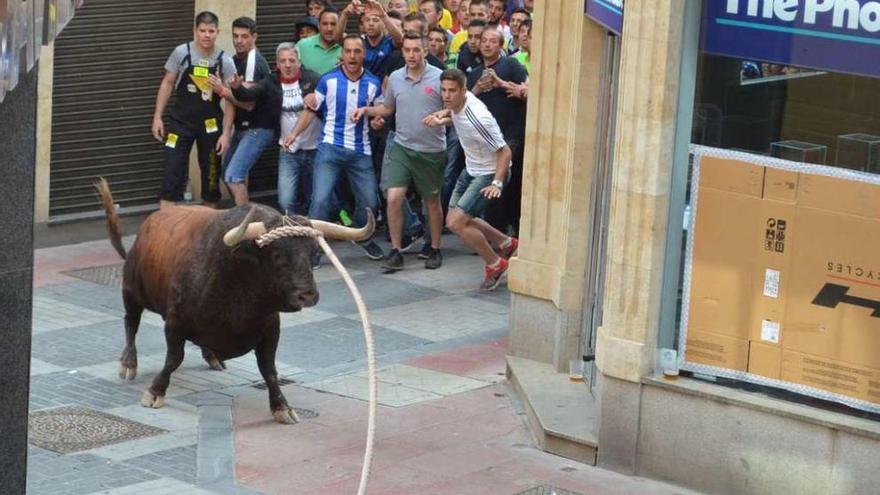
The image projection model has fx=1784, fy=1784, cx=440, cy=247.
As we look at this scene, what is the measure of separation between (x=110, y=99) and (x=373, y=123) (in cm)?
301

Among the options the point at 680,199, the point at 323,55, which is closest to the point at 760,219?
the point at 680,199

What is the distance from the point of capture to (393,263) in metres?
15.9

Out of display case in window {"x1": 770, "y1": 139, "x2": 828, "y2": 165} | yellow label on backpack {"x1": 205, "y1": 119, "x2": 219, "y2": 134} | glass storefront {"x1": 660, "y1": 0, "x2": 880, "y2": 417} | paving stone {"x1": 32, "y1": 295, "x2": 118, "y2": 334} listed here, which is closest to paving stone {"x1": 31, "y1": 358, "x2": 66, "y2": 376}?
paving stone {"x1": 32, "y1": 295, "x2": 118, "y2": 334}

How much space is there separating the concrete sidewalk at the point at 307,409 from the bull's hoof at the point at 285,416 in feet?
0.17

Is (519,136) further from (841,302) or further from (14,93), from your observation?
(14,93)

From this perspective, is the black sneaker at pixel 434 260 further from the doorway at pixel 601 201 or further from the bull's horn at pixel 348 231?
the bull's horn at pixel 348 231

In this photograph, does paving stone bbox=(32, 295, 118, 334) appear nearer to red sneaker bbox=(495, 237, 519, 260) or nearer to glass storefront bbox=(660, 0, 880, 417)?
red sneaker bbox=(495, 237, 519, 260)

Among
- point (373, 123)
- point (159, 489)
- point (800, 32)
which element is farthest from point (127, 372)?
point (800, 32)

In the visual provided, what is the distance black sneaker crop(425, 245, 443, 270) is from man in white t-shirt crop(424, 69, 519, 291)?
0.97 metres

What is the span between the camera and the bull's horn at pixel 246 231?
424 inches

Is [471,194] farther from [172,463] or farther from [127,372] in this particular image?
[172,463]

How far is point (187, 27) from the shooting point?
18.1m

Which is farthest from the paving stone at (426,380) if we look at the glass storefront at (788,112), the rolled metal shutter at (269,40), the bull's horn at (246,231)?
the rolled metal shutter at (269,40)

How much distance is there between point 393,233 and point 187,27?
374cm
